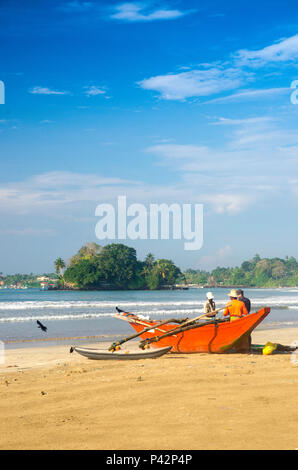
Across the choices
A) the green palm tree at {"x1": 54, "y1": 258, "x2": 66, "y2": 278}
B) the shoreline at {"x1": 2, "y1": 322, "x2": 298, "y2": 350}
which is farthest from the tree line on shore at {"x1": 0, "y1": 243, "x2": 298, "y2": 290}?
the shoreline at {"x1": 2, "y1": 322, "x2": 298, "y2": 350}

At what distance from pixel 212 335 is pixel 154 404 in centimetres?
528

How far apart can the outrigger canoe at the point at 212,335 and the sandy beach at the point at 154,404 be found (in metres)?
0.65

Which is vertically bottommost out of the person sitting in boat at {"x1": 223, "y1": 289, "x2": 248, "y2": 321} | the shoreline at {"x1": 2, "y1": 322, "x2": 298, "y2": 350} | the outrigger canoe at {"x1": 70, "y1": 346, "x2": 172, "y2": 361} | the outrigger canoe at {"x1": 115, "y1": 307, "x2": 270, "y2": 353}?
the shoreline at {"x1": 2, "y1": 322, "x2": 298, "y2": 350}

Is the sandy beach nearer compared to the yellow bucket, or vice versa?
the sandy beach

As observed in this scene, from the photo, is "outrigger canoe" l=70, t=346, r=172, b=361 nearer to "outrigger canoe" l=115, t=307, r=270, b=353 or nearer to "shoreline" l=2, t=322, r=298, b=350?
"outrigger canoe" l=115, t=307, r=270, b=353

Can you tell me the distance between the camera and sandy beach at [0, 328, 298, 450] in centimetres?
558

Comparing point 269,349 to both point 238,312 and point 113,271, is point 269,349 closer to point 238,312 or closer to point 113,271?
point 238,312

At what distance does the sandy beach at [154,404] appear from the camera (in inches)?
220

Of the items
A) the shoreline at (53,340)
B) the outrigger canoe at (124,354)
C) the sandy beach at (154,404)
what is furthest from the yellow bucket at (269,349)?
the shoreline at (53,340)

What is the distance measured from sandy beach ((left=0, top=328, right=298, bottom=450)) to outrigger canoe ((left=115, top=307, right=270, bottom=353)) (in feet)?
2.15

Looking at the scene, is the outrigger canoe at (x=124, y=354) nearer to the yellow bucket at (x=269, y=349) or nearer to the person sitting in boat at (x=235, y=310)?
the person sitting in boat at (x=235, y=310)

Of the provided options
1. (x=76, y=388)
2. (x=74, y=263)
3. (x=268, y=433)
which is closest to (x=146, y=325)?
(x=76, y=388)

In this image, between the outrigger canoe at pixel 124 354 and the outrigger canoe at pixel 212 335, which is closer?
the outrigger canoe at pixel 124 354
